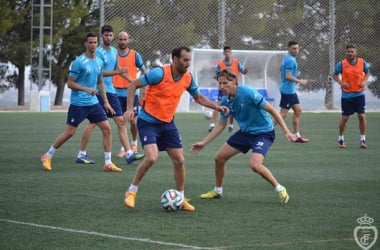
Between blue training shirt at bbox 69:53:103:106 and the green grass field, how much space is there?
41.3 inches

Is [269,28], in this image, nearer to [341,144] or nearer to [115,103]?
[341,144]

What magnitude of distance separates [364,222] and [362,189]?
249cm

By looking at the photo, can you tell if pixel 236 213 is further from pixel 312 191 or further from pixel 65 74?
pixel 65 74

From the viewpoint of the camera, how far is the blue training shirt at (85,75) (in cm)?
1267

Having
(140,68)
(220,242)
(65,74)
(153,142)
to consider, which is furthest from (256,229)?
(65,74)

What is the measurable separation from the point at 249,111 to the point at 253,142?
0.36 metres

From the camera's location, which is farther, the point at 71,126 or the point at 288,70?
the point at 288,70

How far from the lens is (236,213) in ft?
28.0

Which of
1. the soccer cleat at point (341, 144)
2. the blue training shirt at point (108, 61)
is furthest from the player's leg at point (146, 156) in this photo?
the soccer cleat at point (341, 144)

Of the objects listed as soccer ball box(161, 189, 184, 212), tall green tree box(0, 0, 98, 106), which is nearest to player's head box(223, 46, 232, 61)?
soccer ball box(161, 189, 184, 212)

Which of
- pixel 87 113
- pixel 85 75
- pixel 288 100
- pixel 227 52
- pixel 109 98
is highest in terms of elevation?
pixel 227 52

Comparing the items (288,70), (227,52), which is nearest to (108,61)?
(288,70)

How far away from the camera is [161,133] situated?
9188 mm

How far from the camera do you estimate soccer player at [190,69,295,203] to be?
30.5 ft
